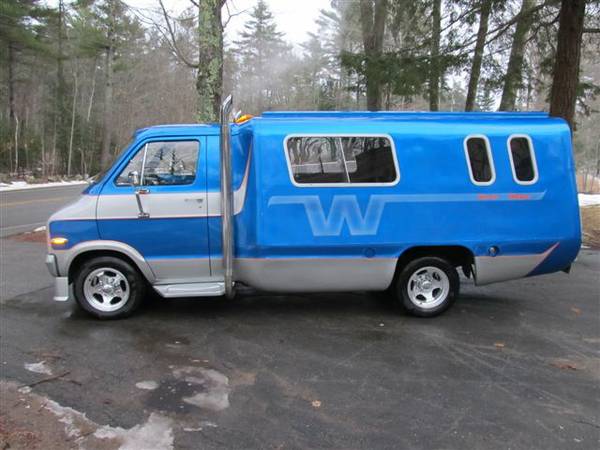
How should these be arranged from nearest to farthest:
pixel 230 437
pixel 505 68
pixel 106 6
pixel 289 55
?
pixel 230 437, pixel 505 68, pixel 106 6, pixel 289 55

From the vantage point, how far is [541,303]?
244 inches

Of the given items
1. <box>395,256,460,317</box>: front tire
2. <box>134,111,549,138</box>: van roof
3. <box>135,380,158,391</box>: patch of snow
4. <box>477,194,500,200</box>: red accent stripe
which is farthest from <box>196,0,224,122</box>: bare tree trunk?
<box>135,380,158,391</box>: patch of snow

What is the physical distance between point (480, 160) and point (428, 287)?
4.99 ft

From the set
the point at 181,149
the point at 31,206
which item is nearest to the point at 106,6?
the point at 31,206

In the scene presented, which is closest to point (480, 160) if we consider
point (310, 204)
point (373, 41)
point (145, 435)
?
point (310, 204)

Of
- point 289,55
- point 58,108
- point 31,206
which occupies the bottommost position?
point 31,206

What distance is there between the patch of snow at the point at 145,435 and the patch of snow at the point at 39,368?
119 cm

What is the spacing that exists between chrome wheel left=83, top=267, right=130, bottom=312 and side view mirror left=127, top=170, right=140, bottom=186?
0.97 meters

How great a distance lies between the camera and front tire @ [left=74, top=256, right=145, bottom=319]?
17.1 feet

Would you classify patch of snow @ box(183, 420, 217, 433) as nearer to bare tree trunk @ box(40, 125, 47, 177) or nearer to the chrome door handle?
the chrome door handle

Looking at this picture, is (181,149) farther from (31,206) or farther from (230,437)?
(31,206)

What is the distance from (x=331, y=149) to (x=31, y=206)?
15667mm

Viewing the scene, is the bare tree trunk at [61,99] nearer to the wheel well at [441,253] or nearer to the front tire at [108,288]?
the front tire at [108,288]

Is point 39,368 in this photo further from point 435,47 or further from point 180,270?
point 435,47
